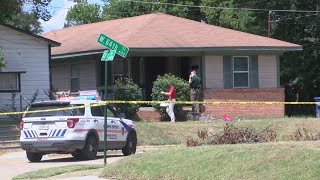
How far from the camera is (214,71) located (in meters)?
29.1

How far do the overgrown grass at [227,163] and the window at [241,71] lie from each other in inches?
684

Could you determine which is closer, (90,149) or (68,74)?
(90,149)

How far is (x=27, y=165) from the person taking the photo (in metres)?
16.8

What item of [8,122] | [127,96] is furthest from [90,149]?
[8,122]

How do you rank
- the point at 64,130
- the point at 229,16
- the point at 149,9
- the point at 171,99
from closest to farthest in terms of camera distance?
1. the point at 64,130
2. the point at 171,99
3. the point at 229,16
4. the point at 149,9

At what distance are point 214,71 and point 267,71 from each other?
2.74 metres

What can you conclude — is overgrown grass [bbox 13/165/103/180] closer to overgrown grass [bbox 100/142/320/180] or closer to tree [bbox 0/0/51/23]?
overgrown grass [bbox 100/142/320/180]

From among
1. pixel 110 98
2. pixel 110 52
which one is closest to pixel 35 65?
pixel 110 98

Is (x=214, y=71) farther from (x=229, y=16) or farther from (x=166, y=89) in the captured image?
(x=229, y=16)

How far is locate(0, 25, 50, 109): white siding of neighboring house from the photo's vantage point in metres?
29.2

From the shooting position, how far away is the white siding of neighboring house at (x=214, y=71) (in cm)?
2892

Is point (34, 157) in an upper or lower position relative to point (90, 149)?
lower

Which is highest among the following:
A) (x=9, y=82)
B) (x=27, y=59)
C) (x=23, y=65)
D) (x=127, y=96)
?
(x=27, y=59)

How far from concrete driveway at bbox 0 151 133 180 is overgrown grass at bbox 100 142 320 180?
3643 mm
